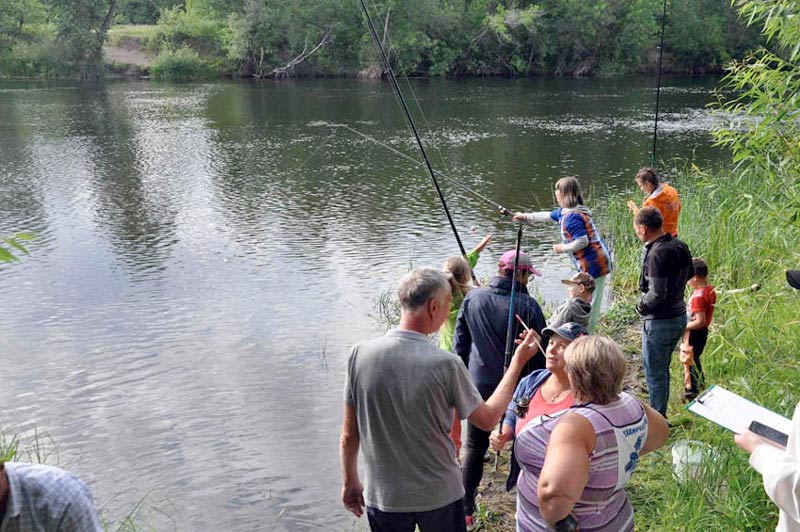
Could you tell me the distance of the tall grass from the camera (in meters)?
3.04

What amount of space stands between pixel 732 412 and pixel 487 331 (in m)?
1.21

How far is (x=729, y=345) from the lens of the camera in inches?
182

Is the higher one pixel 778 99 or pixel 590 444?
pixel 778 99

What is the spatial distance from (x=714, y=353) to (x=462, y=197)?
25.8 ft

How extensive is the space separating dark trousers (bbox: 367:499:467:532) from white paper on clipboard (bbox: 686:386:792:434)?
817mm

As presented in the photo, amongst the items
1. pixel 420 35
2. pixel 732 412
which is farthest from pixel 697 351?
pixel 420 35

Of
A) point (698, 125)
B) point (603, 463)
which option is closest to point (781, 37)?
point (603, 463)

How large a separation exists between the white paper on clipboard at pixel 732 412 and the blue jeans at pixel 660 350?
1.49 m

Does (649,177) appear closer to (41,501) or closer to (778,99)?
(778,99)

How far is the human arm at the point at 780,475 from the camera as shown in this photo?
1.87 meters

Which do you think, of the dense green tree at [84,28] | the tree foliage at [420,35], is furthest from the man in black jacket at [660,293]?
the dense green tree at [84,28]

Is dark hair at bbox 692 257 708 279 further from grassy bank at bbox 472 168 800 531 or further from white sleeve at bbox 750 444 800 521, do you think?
white sleeve at bbox 750 444 800 521

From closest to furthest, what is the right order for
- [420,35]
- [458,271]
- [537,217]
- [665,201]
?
[458,271] → [537,217] → [665,201] → [420,35]

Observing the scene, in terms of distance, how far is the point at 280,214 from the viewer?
1127 cm
